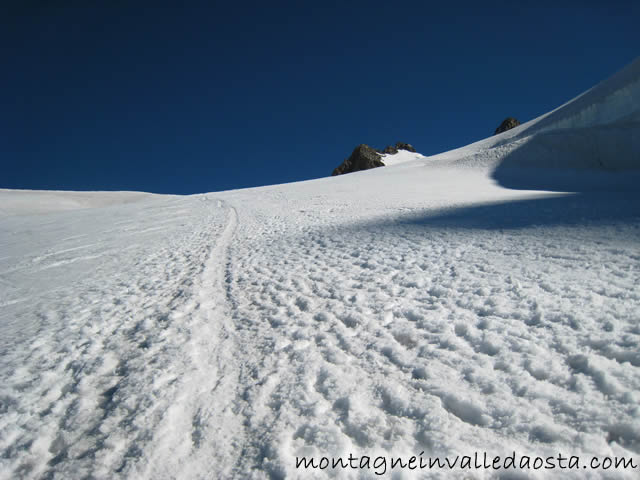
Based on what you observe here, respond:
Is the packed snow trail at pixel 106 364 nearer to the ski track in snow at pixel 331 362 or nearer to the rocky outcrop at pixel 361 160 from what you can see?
the ski track in snow at pixel 331 362

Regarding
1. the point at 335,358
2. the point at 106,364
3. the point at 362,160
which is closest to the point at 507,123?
the point at 362,160

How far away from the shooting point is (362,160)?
71.6 metres

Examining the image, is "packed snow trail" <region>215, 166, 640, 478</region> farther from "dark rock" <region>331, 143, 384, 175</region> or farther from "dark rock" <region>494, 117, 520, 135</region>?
"dark rock" <region>494, 117, 520, 135</region>

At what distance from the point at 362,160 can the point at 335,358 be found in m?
72.6

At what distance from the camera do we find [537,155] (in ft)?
49.5

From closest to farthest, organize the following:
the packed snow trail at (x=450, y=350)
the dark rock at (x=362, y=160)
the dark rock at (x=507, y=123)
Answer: the packed snow trail at (x=450, y=350) → the dark rock at (x=507, y=123) → the dark rock at (x=362, y=160)

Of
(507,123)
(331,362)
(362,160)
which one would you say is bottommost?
(331,362)

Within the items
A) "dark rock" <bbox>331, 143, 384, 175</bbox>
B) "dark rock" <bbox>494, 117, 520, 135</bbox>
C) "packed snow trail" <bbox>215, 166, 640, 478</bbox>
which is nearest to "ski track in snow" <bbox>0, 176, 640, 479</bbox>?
"packed snow trail" <bbox>215, 166, 640, 478</bbox>

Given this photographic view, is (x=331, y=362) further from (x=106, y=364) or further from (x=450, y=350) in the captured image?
(x=106, y=364)

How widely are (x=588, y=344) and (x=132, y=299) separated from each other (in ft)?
10.7

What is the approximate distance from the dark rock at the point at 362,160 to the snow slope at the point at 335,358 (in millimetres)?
69037

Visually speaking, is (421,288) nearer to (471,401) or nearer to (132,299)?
(471,401)

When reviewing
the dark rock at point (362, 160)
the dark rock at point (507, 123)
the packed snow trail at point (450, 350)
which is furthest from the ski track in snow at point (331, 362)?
the dark rock at point (507, 123)

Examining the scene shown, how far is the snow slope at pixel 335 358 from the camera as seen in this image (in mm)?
1242
